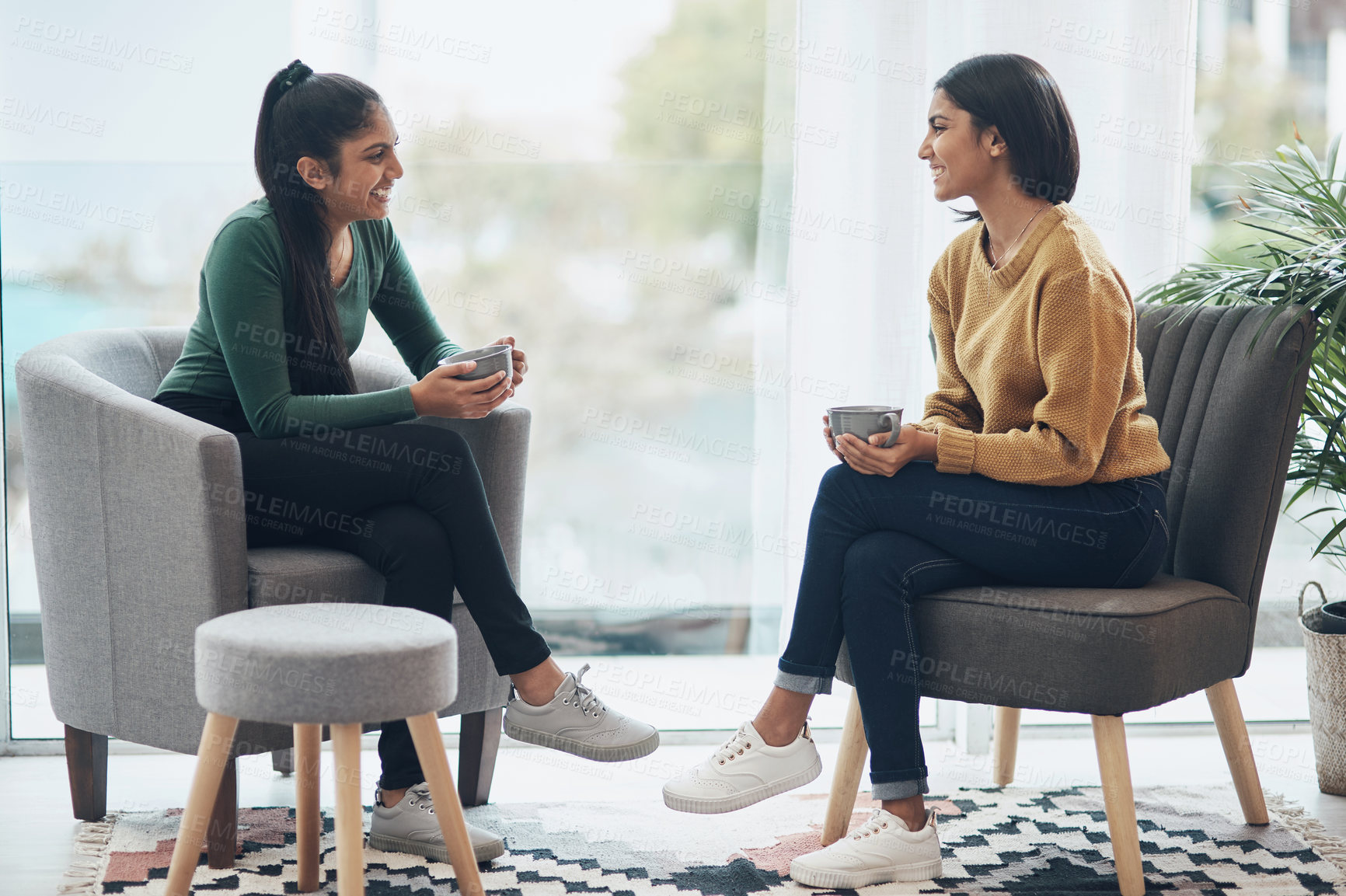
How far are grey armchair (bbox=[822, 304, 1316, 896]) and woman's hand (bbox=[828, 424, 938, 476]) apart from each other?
0.19 m

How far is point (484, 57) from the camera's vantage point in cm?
237

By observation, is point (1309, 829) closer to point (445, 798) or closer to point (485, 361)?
point (445, 798)

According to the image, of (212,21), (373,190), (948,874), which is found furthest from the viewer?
(212,21)

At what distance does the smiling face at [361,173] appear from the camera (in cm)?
176

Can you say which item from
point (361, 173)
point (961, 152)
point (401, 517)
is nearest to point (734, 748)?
point (401, 517)

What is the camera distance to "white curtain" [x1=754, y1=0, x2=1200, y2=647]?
216 centimetres

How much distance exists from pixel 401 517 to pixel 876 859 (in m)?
0.82

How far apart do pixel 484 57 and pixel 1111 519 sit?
157 centimetres

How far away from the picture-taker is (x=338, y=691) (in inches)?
50.1

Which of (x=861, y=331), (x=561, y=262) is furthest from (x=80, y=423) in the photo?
(x=861, y=331)

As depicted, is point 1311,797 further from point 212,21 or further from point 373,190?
point 212,21

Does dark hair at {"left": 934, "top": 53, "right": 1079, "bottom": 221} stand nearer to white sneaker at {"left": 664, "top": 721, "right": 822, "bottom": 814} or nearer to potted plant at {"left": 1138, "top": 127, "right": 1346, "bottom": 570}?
potted plant at {"left": 1138, "top": 127, "right": 1346, "bottom": 570}

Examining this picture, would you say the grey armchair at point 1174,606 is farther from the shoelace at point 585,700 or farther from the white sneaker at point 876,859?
the shoelace at point 585,700

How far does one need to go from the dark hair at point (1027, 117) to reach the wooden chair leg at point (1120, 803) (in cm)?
77
